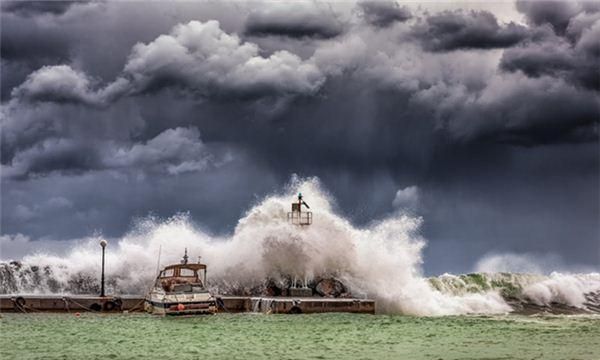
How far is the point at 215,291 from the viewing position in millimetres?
53750

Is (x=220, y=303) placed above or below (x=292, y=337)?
above

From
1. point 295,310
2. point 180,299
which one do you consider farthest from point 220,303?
point 180,299

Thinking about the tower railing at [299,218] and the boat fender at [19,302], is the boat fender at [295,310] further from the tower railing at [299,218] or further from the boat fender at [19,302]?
the boat fender at [19,302]

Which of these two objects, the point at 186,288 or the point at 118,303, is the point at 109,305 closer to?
the point at 118,303

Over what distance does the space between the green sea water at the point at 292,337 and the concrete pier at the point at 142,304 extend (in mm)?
1342

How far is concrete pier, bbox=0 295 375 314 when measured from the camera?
144 ft

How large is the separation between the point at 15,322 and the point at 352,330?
1347 cm

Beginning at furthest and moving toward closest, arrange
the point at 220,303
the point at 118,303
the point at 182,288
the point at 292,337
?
the point at 220,303 → the point at 118,303 → the point at 182,288 → the point at 292,337

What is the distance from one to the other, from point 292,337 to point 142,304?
13921 millimetres

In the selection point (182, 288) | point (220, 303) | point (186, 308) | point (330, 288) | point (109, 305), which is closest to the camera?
point (186, 308)

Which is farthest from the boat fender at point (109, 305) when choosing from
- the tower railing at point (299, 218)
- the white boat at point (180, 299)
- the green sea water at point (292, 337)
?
the tower railing at point (299, 218)

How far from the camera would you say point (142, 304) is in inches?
1821

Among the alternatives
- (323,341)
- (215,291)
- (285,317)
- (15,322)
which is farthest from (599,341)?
(215,291)

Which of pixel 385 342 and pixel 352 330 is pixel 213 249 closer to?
pixel 352 330
